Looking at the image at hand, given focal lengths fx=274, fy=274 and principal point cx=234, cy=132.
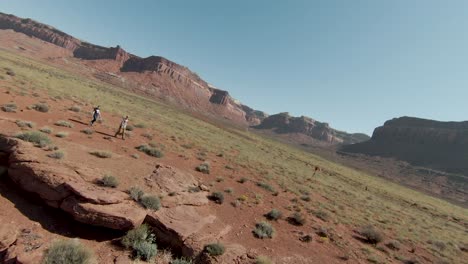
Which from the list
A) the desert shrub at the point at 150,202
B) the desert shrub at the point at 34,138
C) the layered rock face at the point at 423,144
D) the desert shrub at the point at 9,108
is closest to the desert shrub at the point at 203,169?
the desert shrub at the point at 150,202

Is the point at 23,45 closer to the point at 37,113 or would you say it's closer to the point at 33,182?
Answer: the point at 37,113

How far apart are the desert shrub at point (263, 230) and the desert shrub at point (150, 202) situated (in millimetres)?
4438

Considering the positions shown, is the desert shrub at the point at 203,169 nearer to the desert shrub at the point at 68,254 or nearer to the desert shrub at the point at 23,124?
the desert shrub at the point at 23,124

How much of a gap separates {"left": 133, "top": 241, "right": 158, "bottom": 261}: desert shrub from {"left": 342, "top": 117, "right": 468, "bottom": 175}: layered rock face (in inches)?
5305

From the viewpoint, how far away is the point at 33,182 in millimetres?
8969

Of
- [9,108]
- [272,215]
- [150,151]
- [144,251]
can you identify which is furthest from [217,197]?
[9,108]

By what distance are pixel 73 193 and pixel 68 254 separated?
8.51 feet

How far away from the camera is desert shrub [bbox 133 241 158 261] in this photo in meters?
8.17

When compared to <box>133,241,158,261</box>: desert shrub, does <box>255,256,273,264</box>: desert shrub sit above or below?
above

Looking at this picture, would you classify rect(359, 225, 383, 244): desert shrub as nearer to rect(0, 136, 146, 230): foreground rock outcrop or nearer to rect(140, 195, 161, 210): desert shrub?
rect(140, 195, 161, 210): desert shrub

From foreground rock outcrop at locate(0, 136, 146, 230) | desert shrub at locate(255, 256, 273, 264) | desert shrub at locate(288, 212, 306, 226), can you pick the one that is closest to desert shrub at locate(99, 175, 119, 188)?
foreground rock outcrop at locate(0, 136, 146, 230)

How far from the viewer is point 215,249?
361 inches

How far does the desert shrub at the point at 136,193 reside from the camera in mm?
10273

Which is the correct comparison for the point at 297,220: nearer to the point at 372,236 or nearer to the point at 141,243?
the point at 372,236
